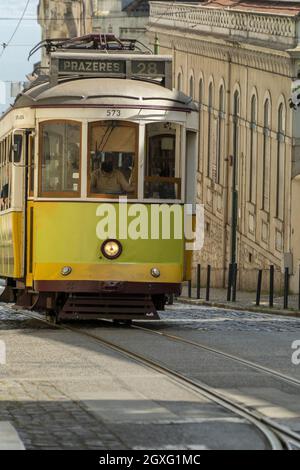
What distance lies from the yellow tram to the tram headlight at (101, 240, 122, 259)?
0.02m

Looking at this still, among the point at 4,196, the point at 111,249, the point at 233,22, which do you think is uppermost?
the point at 233,22

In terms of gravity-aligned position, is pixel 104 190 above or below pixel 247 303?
above

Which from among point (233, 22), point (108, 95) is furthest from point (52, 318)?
point (233, 22)

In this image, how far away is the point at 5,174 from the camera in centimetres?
2569

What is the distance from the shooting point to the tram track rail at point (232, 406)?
11.4 metres

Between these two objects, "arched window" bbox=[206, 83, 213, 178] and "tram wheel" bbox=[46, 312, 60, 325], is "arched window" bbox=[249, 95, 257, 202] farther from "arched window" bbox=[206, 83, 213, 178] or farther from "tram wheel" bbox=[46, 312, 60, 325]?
"tram wheel" bbox=[46, 312, 60, 325]

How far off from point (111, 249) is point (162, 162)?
57.8 inches

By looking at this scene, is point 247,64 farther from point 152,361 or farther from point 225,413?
point 225,413

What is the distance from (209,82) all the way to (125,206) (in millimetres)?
41183

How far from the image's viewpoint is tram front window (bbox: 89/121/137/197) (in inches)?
906

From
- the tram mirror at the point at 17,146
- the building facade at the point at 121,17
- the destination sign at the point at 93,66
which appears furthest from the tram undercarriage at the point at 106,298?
the building facade at the point at 121,17

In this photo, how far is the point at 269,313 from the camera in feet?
116

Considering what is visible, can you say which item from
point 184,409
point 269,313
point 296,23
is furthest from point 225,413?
point 296,23

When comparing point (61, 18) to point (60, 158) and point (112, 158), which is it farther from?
point (112, 158)
